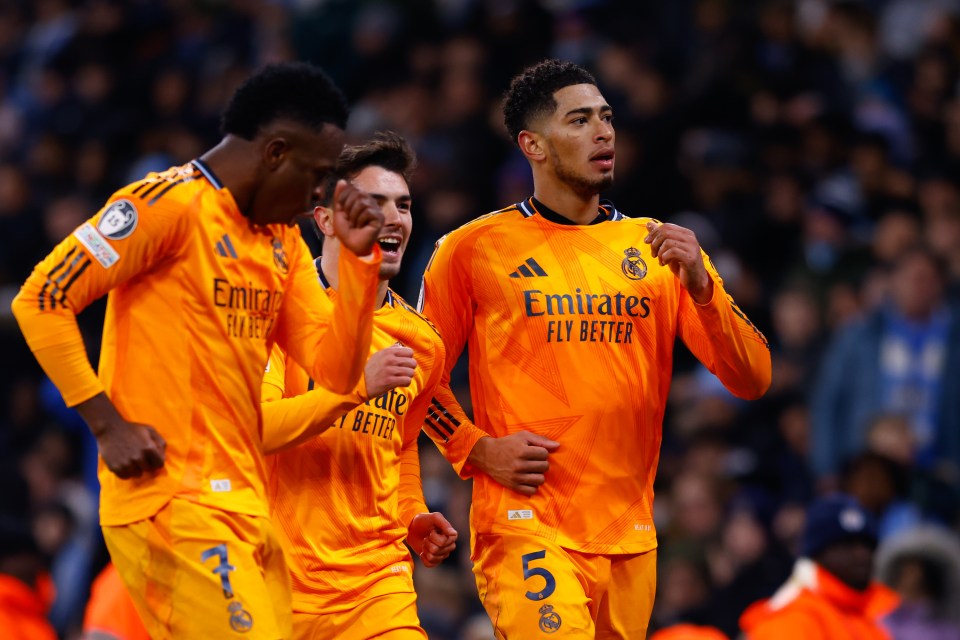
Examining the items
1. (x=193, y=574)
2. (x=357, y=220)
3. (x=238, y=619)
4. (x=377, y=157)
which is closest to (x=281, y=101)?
(x=357, y=220)

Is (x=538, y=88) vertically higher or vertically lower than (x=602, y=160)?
higher

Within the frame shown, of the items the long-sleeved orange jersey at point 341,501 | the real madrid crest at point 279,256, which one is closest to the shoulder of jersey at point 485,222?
the long-sleeved orange jersey at point 341,501

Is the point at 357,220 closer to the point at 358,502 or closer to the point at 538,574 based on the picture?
the point at 358,502

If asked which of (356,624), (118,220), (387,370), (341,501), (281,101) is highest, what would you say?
(281,101)

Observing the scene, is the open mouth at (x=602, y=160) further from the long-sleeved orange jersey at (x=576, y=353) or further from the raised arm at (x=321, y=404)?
the raised arm at (x=321, y=404)

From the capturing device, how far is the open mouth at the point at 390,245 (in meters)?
6.45

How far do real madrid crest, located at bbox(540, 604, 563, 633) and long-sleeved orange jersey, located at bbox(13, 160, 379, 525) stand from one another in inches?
55.8

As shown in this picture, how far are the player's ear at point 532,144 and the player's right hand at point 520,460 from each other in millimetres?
1170

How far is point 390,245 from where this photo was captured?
6.46m

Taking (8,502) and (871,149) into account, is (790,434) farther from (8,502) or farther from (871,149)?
(8,502)

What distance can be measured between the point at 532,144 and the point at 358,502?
5.61 ft

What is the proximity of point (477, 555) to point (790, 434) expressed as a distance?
475cm

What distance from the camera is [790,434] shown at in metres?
11.0

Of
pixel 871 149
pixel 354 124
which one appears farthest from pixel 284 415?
pixel 354 124
